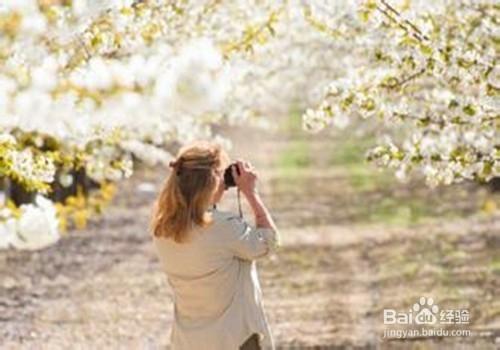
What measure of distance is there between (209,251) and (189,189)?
0.32 m

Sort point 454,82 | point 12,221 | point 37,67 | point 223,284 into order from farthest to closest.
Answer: point 12,221
point 37,67
point 454,82
point 223,284

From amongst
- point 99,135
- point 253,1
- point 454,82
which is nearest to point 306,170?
point 253,1

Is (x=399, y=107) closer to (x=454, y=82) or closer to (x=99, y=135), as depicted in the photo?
(x=454, y=82)

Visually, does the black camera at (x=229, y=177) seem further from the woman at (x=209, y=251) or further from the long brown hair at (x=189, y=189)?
Result: the long brown hair at (x=189, y=189)

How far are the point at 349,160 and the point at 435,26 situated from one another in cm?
2362

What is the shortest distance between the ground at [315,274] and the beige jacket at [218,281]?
12.7 ft

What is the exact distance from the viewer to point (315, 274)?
15.4 meters

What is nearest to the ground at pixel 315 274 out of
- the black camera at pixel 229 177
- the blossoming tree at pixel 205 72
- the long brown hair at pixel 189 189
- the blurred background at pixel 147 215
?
the blurred background at pixel 147 215

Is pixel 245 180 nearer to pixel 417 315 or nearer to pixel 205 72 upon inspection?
pixel 205 72

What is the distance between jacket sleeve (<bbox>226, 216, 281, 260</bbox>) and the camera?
6.84m

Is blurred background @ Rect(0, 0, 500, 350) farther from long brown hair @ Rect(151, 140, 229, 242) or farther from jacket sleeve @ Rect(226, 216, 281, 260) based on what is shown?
jacket sleeve @ Rect(226, 216, 281, 260)

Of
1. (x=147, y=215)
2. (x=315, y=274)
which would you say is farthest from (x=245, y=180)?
(x=147, y=215)

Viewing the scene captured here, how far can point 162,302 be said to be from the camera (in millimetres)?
13695

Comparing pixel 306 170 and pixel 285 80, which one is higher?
pixel 285 80
